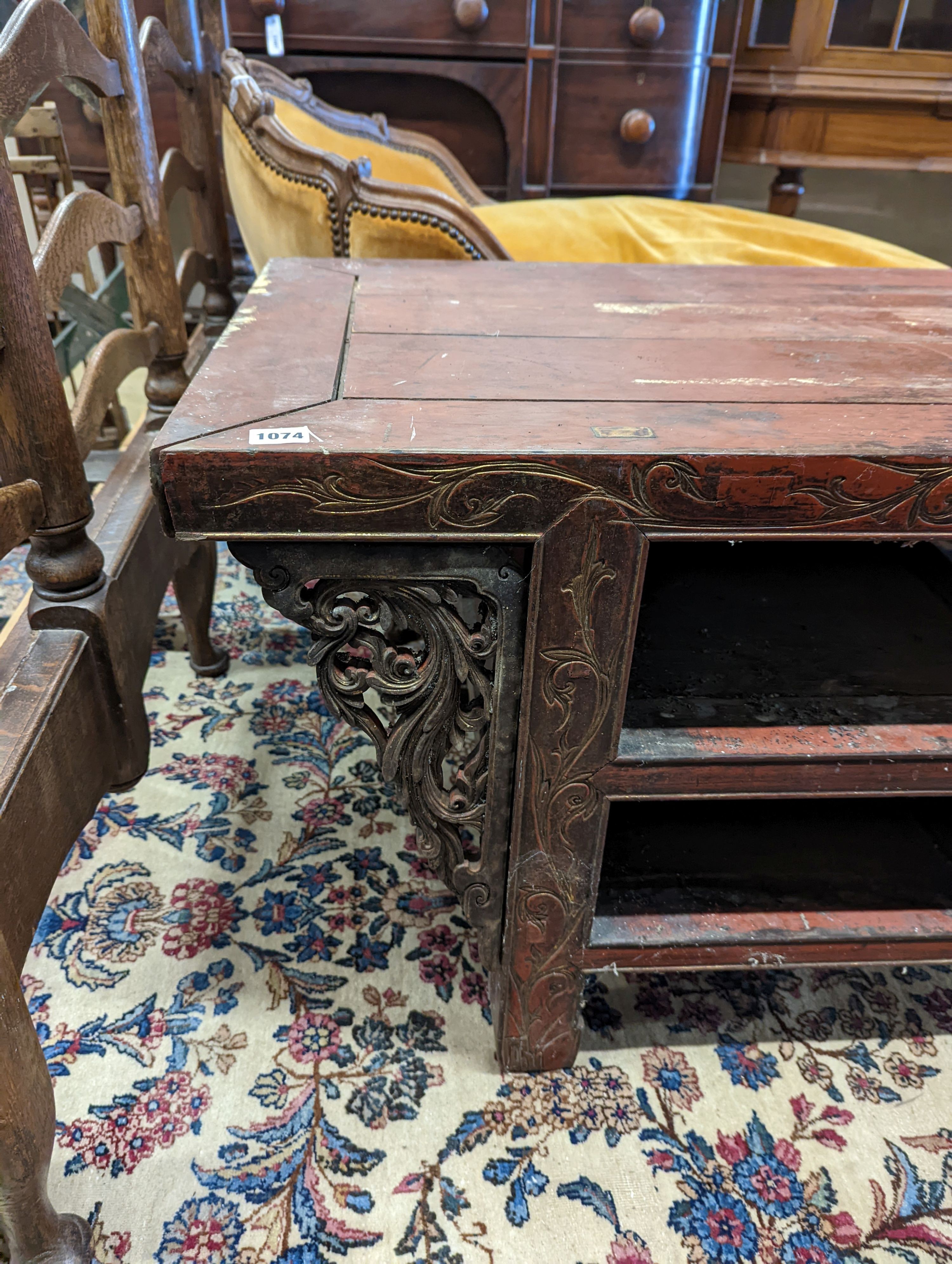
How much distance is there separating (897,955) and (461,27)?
8.24 feet

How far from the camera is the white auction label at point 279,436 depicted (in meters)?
0.67

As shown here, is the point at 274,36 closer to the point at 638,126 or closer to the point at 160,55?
the point at 638,126

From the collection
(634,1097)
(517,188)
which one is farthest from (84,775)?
(517,188)

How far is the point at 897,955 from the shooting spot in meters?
0.96

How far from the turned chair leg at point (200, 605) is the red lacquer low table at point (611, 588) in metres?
0.55

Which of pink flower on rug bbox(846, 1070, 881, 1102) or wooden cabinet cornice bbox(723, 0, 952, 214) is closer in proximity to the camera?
pink flower on rug bbox(846, 1070, 881, 1102)

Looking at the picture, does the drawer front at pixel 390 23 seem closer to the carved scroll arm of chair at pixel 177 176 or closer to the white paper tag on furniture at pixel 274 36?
the white paper tag on furniture at pixel 274 36

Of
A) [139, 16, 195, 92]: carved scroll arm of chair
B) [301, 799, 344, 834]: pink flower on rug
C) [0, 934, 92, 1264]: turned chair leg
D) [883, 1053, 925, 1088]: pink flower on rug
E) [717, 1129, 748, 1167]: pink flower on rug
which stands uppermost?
[139, 16, 195, 92]: carved scroll arm of chair

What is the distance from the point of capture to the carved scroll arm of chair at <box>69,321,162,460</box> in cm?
96

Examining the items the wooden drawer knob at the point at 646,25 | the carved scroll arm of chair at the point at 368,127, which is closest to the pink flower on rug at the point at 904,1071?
the carved scroll arm of chair at the point at 368,127

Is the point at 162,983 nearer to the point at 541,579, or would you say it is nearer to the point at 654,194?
the point at 541,579

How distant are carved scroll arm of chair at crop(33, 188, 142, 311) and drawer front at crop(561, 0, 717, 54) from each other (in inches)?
74.3

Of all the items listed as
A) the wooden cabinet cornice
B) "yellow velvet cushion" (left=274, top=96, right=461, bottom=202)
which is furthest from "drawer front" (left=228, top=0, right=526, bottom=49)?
the wooden cabinet cornice

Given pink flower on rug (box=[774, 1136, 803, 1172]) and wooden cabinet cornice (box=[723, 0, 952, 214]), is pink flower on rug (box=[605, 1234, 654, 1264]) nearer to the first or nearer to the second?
pink flower on rug (box=[774, 1136, 803, 1172])
